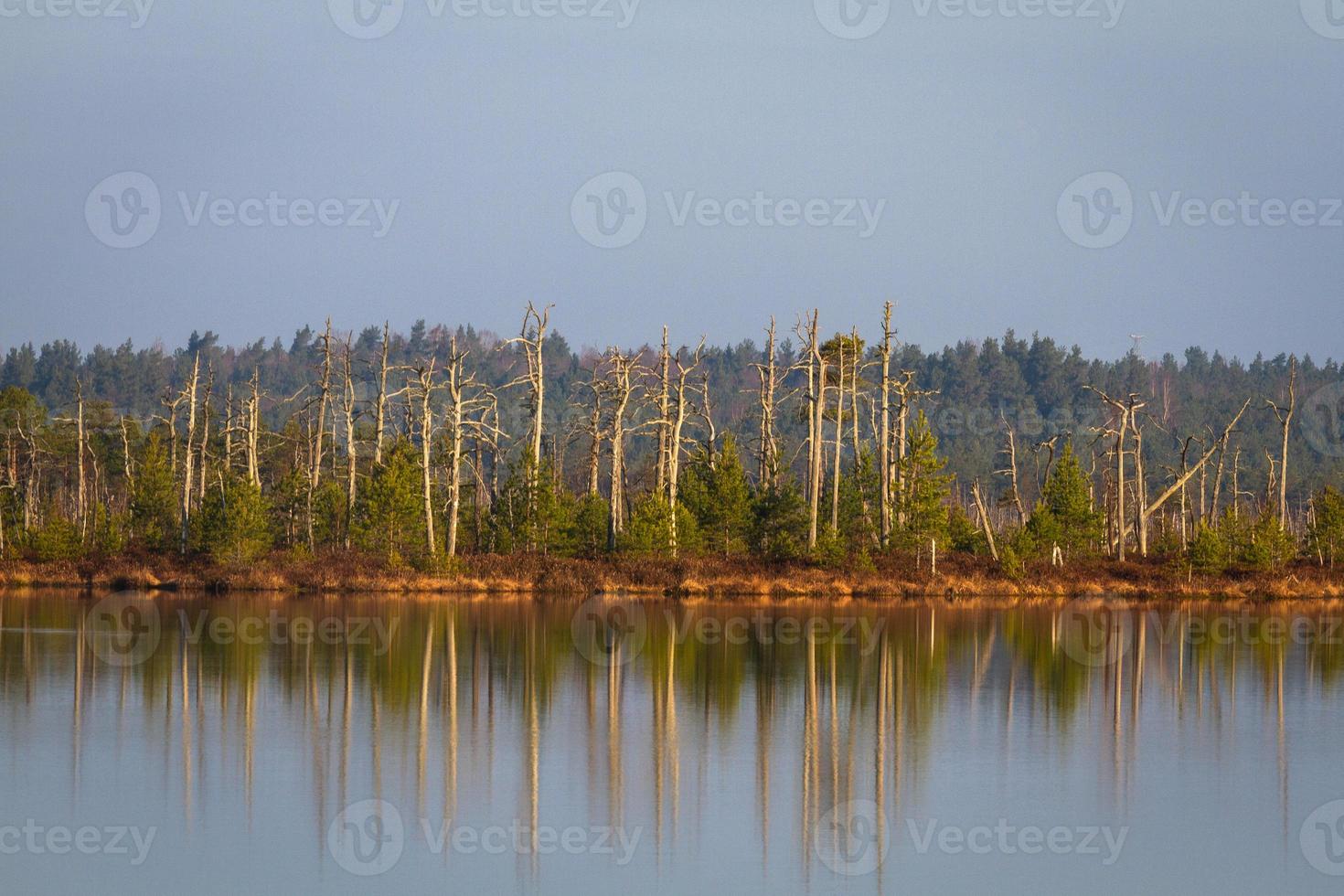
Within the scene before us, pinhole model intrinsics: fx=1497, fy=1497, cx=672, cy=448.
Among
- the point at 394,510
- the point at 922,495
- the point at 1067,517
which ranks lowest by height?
the point at 1067,517

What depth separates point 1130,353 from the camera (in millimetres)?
199000

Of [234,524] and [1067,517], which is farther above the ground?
[1067,517]

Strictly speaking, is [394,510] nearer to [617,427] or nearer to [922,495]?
[617,427]

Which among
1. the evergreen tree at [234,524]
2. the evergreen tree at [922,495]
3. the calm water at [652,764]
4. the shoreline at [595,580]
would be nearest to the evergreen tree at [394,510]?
the shoreline at [595,580]

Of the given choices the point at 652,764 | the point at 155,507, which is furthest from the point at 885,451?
the point at 652,764

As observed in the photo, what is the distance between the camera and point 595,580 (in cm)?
4834

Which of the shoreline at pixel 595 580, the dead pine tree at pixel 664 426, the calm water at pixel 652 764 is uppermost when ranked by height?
the dead pine tree at pixel 664 426

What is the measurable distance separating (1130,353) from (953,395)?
34462 millimetres

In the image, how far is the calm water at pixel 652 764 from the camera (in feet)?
44.9

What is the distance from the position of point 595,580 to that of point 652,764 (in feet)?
99.8

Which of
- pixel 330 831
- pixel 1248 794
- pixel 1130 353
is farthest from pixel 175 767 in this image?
pixel 1130 353

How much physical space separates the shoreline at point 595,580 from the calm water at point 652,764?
1502 centimetres

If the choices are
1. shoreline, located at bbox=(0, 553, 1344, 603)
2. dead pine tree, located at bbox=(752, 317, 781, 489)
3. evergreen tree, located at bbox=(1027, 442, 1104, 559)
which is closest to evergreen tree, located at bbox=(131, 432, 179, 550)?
shoreline, located at bbox=(0, 553, 1344, 603)

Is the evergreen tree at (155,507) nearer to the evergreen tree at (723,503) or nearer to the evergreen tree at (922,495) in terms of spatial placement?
the evergreen tree at (723,503)
